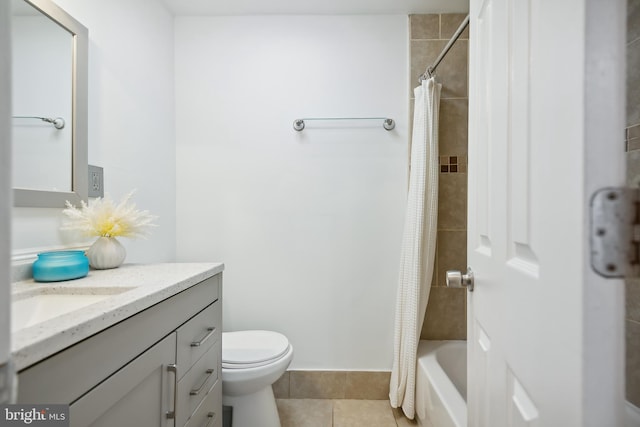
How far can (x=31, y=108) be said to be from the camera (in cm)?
113

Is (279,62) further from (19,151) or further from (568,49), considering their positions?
(568,49)

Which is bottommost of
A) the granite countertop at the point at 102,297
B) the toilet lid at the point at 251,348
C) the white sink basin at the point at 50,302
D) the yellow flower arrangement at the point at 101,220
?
the toilet lid at the point at 251,348

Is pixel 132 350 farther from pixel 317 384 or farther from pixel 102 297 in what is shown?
pixel 317 384

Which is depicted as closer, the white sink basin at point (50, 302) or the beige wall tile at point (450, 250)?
the white sink basin at point (50, 302)

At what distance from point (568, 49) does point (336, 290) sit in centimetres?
176

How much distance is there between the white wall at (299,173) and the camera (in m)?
2.01

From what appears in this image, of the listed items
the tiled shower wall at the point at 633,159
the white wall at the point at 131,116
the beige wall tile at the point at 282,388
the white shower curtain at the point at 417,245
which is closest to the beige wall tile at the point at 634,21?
the tiled shower wall at the point at 633,159

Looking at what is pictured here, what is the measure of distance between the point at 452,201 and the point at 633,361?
1114 mm

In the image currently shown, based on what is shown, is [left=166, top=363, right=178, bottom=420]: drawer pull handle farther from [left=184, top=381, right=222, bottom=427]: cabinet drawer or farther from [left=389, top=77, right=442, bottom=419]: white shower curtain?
[left=389, top=77, right=442, bottom=419]: white shower curtain

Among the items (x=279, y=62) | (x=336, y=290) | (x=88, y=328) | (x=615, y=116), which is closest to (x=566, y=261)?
(x=615, y=116)

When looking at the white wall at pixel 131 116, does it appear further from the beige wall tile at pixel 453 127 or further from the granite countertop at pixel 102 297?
the beige wall tile at pixel 453 127

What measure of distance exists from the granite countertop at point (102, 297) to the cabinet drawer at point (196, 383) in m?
0.30

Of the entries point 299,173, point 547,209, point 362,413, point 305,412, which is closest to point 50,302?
point 547,209

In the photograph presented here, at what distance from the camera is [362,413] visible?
1.86m
